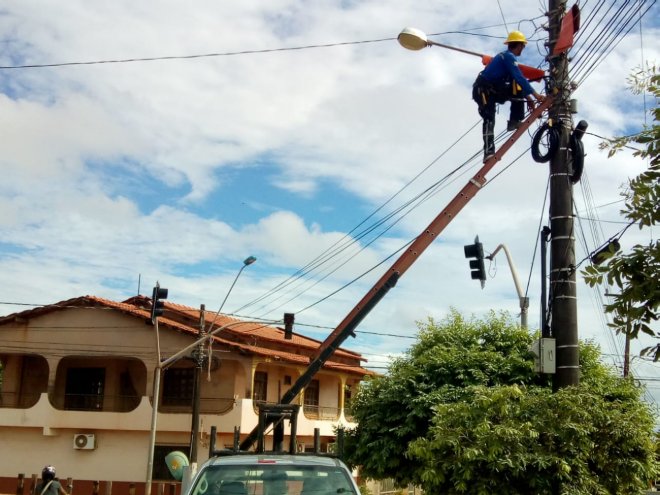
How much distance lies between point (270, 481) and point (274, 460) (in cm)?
30

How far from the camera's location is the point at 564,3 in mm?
13039

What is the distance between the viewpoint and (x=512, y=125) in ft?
43.6

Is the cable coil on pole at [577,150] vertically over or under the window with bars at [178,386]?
over

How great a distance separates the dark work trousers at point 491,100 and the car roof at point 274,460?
6927 millimetres

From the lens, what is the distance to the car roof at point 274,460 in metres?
7.84

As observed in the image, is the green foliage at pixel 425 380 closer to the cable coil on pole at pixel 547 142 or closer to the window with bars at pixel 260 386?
the cable coil on pole at pixel 547 142

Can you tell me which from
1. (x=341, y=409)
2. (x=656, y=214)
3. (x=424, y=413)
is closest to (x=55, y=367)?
(x=341, y=409)

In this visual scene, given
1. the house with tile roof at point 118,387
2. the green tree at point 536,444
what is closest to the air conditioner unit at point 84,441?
the house with tile roof at point 118,387

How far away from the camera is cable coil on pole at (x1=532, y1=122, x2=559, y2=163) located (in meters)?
12.8

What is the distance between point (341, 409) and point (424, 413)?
920 inches

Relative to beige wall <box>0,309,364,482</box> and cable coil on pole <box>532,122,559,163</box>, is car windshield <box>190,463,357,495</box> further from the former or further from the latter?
beige wall <box>0,309,364,482</box>

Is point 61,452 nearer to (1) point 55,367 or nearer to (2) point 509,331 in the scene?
(1) point 55,367

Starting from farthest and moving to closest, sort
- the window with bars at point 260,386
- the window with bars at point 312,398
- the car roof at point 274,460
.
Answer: the window with bars at point 312,398 < the window with bars at point 260,386 < the car roof at point 274,460

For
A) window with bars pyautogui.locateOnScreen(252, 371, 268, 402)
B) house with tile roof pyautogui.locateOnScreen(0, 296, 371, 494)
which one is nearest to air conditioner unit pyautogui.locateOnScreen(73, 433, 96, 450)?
house with tile roof pyautogui.locateOnScreen(0, 296, 371, 494)
